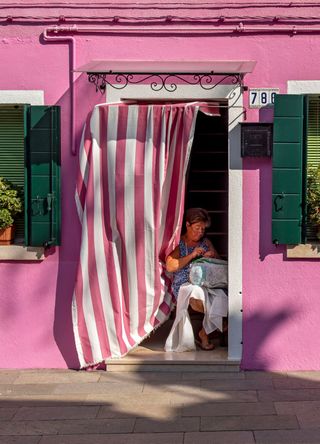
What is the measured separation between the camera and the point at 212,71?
20.2ft

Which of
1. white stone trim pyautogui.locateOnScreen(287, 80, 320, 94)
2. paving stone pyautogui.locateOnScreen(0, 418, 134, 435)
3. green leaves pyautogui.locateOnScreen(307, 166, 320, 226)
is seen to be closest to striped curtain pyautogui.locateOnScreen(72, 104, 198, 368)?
white stone trim pyautogui.locateOnScreen(287, 80, 320, 94)

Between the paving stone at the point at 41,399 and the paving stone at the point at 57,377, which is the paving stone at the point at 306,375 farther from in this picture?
the paving stone at the point at 41,399

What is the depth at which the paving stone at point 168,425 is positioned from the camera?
207 inches

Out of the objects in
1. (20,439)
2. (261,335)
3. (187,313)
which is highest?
(187,313)

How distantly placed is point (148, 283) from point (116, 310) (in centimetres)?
37

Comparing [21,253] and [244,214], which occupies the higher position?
[244,214]

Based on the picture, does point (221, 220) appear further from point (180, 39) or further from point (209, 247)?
point (180, 39)

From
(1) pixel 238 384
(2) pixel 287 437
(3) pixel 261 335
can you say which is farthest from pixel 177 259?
(2) pixel 287 437

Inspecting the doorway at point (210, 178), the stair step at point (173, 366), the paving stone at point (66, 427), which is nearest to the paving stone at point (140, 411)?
the paving stone at point (66, 427)

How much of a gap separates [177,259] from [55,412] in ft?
6.23

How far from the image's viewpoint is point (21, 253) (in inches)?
265

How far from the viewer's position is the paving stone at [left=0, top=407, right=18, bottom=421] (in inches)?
219

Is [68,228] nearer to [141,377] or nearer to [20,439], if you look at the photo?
[141,377]

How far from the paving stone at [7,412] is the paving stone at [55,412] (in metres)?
0.04
